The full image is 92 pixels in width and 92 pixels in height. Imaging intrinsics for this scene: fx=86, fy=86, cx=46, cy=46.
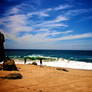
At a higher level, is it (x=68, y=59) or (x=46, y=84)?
(x=46, y=84)

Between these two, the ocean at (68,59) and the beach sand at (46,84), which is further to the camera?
the ocean at (68,59)

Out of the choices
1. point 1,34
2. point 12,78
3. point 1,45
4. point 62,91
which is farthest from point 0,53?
point 62,91

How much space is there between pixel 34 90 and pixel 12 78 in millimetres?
2366

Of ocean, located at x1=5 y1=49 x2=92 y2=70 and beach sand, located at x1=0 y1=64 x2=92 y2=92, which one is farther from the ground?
beach sand, located at x1=0 y1=64 x2=92 y2=92

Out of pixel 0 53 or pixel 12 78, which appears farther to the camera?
pixel 0 53

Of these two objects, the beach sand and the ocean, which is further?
the ocean

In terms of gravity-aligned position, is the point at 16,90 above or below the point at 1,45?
below

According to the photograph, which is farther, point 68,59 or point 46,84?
Answer: point 68,59

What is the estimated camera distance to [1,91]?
13.8 ft

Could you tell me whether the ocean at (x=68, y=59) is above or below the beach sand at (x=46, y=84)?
below

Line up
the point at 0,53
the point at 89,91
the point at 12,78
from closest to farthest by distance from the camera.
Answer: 1. the point at 89,91
2. the point at 12,78
3. the point at 0,53

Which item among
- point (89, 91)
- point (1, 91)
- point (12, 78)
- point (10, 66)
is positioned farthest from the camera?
point (10, 66)

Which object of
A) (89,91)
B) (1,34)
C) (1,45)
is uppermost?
(1,34)

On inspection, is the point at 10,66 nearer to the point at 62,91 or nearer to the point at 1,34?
the point at 62,91
